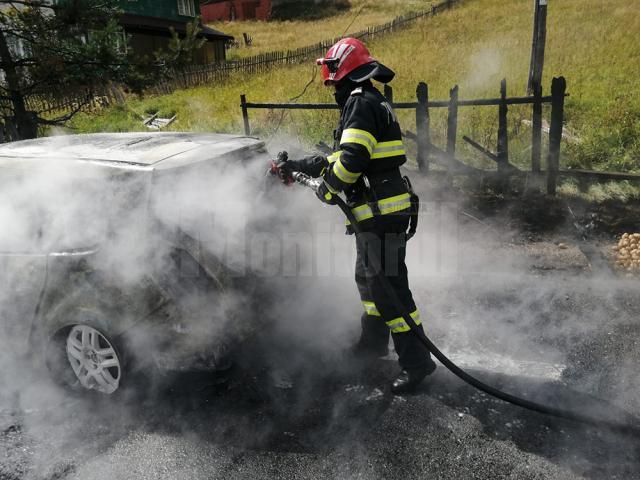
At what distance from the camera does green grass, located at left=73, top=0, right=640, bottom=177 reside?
844cm

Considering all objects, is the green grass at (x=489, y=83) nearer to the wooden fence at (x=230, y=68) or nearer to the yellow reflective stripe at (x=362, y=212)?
the wooden fence at (x=230, y=68)

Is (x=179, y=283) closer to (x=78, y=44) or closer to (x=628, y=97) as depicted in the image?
(x=78, y=44)

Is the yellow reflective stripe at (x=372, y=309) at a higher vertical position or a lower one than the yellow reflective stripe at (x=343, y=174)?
Result: lower

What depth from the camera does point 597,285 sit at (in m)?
4.62

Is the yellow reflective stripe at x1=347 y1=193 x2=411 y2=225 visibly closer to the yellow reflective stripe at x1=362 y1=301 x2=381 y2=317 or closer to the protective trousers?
the protective trousers

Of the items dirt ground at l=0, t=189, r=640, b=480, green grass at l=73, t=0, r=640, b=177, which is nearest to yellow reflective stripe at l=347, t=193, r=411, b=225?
dirt ground at l=0, t=189, r=640, b=480

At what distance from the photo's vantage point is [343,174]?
2973 mm

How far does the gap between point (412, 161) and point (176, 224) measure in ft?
19.7

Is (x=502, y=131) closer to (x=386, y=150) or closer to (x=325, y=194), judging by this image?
(x=386, y=150)

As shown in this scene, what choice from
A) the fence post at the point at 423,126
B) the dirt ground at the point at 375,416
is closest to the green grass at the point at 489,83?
the fence post at the point at 423,126

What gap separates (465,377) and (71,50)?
7.29 meters

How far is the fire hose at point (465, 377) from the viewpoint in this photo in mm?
2754

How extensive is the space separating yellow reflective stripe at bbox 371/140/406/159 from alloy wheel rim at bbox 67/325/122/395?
196 cm

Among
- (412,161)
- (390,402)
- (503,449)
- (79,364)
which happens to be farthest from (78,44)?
(503,449)
